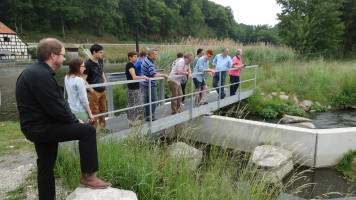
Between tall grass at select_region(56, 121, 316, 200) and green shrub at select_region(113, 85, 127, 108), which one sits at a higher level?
tall grass at select_region(56, 121, 316, 200)

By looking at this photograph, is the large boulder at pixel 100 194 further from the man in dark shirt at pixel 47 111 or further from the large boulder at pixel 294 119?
the large boulder at pixel 294 119

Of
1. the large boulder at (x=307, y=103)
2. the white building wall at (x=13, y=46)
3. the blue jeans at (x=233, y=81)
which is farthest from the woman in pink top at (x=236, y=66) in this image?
the white building wall at (x=13, y=46)

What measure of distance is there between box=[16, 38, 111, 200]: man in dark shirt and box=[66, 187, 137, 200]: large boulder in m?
0.21

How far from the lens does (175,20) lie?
87.2m

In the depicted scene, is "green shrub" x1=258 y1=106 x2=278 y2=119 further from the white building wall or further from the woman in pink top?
the white building wall

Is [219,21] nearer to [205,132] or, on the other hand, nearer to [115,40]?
[115,40]

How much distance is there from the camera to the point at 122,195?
2.40 meters

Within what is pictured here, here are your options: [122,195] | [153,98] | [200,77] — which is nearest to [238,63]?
[200,77]

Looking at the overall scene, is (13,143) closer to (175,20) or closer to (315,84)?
(315,84)

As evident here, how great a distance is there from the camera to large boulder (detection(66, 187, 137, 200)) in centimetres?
234

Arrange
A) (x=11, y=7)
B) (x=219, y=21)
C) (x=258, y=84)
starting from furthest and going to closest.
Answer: (x=219, y=21) → (x=11, y=7) → (x=258, y=84)

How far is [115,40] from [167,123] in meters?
68.7

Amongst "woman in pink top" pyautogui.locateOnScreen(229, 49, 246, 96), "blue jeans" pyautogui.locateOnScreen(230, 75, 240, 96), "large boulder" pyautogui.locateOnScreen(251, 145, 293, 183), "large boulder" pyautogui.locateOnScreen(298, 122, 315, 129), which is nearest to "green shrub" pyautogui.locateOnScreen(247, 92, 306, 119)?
"large boulder" pyautogui.locateOnScreen(298, 122, 315, 129)

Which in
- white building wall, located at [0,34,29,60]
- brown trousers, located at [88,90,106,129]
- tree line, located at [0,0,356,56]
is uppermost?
tree line, located at [0,0,356,56]
